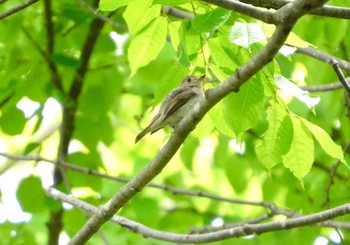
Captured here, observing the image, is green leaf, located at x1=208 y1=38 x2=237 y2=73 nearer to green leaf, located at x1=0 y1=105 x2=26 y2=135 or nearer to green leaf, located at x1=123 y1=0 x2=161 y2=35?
green leaf, located at x1=123 y1=0 x2=161 y2=35

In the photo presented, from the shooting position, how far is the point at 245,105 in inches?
120

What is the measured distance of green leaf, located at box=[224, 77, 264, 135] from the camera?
302 centimetres

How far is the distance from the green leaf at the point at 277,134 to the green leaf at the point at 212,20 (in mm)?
508

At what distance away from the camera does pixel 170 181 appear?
830 centimetres

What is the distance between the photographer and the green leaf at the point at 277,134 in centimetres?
322

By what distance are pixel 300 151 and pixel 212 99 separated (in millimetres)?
775

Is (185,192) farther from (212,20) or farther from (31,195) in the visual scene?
(212,20)

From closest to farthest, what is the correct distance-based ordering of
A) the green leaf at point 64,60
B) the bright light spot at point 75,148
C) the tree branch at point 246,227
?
the tree branch at point 246,227, the green leaf at point 64,60, the bright light spot at point 75,148

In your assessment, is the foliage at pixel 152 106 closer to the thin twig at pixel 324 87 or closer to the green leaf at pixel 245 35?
the thin twig at pixel 324 87

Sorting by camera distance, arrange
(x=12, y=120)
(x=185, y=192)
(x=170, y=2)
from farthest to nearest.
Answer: (x=12, y=120) < (x=185, y=192) < (x=170, y=2)

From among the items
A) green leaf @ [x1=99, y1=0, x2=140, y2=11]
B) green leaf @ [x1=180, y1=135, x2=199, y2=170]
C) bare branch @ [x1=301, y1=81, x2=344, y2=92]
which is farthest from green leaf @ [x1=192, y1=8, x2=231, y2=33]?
green leaf @ [x1=180, y1=135, x2=199, y2=170]

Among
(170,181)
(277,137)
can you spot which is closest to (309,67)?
(277,137)

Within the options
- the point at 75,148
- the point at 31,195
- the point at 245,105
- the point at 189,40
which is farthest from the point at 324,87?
the point at 75,148

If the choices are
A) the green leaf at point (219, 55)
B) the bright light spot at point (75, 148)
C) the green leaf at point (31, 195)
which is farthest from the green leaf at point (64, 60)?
the green leaf at point (219, 55)
